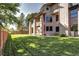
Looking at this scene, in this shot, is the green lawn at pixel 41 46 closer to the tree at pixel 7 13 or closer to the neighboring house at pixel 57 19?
the neighboring house at pixel 57 19

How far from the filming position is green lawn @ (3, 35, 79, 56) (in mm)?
2920

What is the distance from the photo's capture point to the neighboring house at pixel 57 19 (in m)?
2.98

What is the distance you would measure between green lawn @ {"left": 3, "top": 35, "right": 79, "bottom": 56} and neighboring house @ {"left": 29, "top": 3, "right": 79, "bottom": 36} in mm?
115

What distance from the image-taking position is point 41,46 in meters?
2.96

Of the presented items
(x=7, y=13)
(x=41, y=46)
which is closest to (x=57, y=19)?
(x=41, y=46)

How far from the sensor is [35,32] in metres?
3.05

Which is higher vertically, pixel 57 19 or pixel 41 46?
pixel 57 19

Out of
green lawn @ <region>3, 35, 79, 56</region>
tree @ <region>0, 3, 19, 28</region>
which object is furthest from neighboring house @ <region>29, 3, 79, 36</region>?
tree @ <region>0, 3, 19, 28</region>

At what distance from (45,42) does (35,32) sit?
0.76 feet

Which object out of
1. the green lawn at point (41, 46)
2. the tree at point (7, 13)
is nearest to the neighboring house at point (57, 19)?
the green lawn at point (41, 46)

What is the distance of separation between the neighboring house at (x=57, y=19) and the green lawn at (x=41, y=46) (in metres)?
0.12

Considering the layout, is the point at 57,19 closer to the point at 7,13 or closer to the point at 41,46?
the point at 41,46

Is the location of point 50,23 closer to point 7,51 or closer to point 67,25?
point 67,25

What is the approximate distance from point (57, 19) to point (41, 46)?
495 mm
